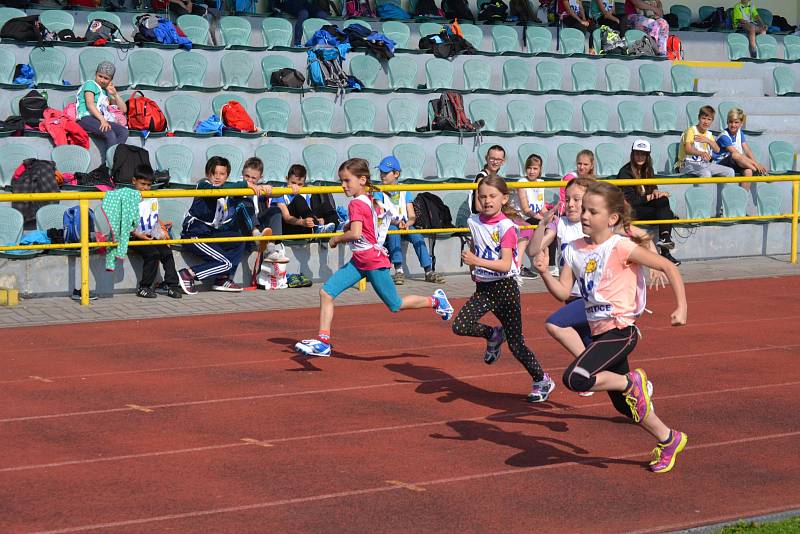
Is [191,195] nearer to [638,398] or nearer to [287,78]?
[287,78]

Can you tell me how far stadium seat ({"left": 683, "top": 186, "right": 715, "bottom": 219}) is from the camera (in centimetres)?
1817

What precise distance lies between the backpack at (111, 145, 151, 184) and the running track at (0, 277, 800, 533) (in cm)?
350

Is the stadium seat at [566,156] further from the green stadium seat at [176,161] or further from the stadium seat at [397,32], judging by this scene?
the green stadium seat at [176,161]

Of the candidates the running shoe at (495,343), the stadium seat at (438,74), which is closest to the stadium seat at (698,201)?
the stadium seat at (438,74)

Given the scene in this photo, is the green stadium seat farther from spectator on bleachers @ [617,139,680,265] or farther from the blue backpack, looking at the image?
spectator on bleachers @ [617,139,680,265]

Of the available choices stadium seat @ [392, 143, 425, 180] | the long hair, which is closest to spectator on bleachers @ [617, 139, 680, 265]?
stadium seat @ [392, 143, 425, 180]

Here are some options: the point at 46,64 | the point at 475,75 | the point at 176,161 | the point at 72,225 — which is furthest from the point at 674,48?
the point at 72,225

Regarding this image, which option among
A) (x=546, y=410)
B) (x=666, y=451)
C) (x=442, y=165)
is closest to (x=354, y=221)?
(x=546, y=410)

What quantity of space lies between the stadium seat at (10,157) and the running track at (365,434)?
413cm

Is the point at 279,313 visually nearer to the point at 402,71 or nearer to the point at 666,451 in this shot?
the point at 666,451

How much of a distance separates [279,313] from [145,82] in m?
6.48

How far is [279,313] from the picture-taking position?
42.7 ft

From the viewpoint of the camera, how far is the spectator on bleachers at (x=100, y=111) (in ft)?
51.9

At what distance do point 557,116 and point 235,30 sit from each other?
18.3ft
